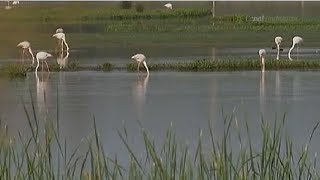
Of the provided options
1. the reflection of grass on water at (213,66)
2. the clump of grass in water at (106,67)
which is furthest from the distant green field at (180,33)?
the clump of grass in water at (106,67)

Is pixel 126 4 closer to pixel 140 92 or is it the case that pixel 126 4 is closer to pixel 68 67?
pixel 68 67

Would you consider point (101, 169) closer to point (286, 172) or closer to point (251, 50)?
point (286, 172)

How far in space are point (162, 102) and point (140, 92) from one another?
1.07 metres

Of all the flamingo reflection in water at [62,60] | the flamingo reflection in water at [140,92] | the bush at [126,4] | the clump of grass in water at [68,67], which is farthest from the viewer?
the bush at [126,4]

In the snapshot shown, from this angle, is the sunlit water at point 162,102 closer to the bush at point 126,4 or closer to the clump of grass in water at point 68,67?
the clump of grass in water at point 68,67

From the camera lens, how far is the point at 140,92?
31.0 feet

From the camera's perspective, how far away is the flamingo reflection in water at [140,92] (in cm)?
803

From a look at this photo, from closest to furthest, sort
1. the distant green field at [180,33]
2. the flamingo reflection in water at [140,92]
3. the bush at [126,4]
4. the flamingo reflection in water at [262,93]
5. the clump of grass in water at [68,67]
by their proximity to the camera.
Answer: the flamingo reflection in water at [262,93] < the flamingo reflection in water at [140,92] < the clump of grass in water at [68,67] < the distant green field at [180,33] < the bush at [126,4]

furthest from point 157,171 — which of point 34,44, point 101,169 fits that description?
point 34,44

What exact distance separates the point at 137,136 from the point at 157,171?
2.86 m

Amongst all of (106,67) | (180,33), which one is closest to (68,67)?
(106,67)

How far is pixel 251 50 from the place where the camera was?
15031mm

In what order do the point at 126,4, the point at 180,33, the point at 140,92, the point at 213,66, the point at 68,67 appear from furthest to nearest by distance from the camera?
the point at 126,4 < the point at 180,33 < the point at 68,67 < the point at 213,66 < the point at 140,92

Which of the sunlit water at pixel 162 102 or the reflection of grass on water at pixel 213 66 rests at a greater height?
the reflection of grass on water at pixel 213 66
